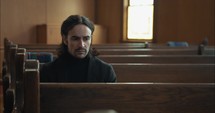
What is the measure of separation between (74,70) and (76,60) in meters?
0.06

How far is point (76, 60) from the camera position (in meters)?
1.95

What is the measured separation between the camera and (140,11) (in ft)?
25.5

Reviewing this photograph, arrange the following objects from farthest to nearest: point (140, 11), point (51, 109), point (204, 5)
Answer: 1. point (140, 11)
2. point (204, 5)
3. point (51, 109)

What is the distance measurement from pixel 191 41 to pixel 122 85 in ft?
19.2

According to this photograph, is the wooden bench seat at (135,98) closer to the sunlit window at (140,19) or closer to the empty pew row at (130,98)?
the empty pew row at (130,98)

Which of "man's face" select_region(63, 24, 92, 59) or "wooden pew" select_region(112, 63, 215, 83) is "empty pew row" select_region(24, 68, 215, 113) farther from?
"wooden pew" select_region(112, 63, 215, 83)

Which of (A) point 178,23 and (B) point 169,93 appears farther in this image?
(A) point 178,23

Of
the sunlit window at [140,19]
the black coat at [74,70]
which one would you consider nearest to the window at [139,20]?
the sunlit window at [140,19]

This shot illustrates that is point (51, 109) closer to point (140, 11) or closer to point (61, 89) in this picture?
point (61, 89)

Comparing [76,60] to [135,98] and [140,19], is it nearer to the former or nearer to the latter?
[135,98]

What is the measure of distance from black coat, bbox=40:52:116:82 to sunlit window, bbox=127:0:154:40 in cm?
569

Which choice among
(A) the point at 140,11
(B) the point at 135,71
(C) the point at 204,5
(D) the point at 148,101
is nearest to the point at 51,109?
(D) the point at 148,101

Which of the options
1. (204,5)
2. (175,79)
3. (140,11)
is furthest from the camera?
(140,11)

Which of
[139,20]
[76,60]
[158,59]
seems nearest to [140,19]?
[139,20]
